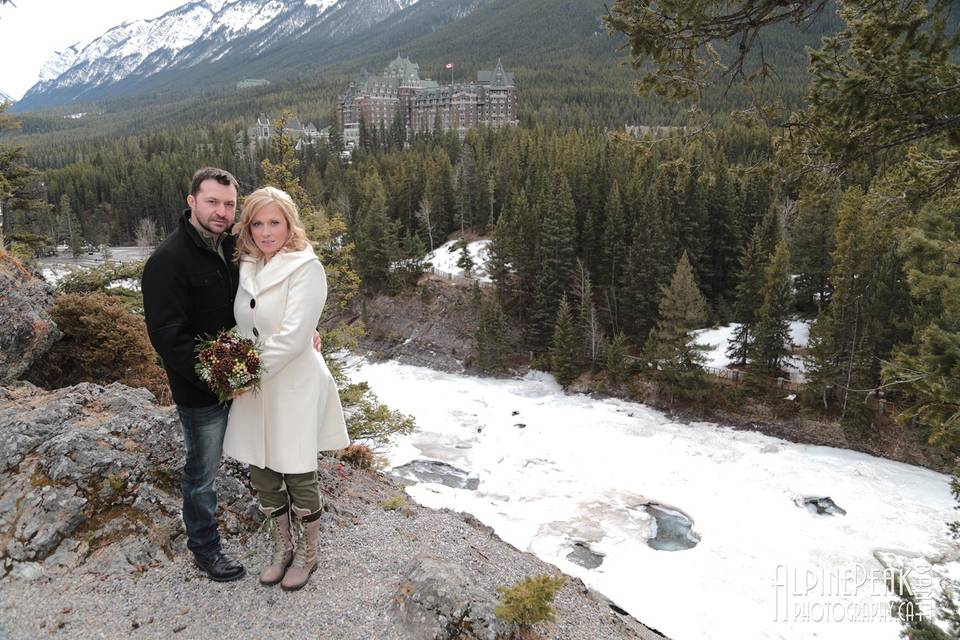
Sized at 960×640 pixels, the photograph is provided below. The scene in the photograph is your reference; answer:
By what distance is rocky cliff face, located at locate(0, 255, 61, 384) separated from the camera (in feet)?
26.6

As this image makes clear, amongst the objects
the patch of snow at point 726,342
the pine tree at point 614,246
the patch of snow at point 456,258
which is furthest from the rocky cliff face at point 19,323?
the patch of snow at point 456,258

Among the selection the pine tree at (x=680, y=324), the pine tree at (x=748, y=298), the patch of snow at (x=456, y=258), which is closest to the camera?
the pine tree at (x=680, y=324)

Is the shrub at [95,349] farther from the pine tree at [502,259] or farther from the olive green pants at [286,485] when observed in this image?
the pine tree at [502,259]

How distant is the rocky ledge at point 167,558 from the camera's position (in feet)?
14.4

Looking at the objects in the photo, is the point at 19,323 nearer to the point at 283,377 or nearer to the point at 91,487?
the point at 91,487

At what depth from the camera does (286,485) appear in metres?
4.52

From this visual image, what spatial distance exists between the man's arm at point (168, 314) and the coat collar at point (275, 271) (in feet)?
1.51

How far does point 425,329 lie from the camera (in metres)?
41.6

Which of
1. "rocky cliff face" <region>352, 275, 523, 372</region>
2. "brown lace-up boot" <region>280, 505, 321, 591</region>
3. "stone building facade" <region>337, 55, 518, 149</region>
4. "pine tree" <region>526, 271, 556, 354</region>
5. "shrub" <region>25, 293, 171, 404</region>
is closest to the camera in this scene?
"brown lace-up boot" <region>280, 505, 321, 591</region>

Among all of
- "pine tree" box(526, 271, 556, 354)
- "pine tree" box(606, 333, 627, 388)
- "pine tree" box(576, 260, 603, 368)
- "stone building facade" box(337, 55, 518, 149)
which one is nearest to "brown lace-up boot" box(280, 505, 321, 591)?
"pine tree" box(606, 333, 627, 388)

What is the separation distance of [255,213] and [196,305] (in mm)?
814

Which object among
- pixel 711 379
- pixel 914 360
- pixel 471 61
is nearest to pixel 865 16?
pixel 914 360

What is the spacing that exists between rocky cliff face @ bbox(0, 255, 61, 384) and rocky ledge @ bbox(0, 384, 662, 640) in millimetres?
1897

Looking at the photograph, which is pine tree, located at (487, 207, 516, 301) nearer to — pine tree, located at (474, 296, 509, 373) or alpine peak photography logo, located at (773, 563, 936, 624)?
pine tree, located at (474, 296, 509, 373)
